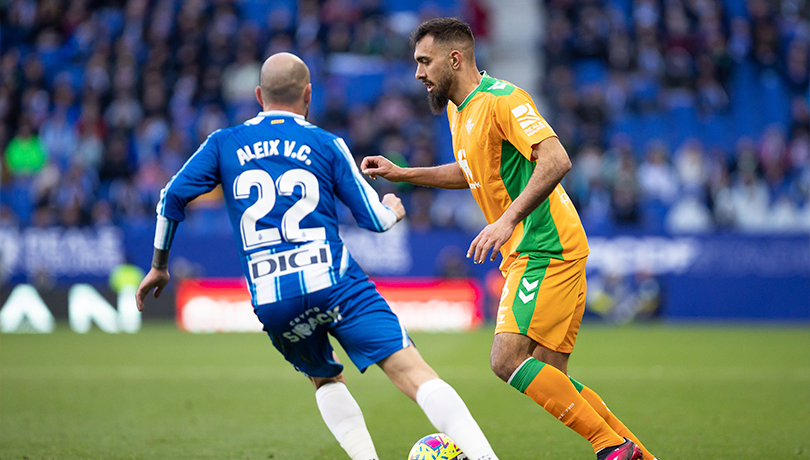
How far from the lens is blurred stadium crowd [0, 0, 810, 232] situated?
51.8ft

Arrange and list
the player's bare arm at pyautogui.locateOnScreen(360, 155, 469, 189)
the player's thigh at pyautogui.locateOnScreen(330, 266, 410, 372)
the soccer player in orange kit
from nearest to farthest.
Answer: the player's thigh at pyautogui.locateOnScreen(330, 266, 410, 372) < the soccer player in orange kit < the player's bare arm at pyautogui.locateOnScreen(360, 155, 469, 189)

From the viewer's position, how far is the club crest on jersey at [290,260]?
151 inches

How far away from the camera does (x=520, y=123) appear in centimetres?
415

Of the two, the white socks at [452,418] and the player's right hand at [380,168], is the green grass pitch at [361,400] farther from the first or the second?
the player's right hand at [380,168]

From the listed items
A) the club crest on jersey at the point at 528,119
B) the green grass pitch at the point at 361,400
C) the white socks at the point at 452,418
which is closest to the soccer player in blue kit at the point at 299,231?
the white socks at the point at 452,418

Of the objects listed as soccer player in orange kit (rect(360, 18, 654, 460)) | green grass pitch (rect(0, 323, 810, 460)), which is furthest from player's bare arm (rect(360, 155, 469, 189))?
green grass pitch (rect(0, 323, 810, 460))

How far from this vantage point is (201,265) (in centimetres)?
1539

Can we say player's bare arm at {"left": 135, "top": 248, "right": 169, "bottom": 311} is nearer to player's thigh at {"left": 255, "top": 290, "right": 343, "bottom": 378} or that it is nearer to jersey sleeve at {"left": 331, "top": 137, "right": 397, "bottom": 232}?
player's thigh at {"left": 255, "top": 290, "right": 343, "bottom": 378}

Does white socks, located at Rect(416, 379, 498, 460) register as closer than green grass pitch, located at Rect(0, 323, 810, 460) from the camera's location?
Yes

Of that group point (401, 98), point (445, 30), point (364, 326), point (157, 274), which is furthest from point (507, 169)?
point (401, 98)

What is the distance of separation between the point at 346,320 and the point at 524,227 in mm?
1143

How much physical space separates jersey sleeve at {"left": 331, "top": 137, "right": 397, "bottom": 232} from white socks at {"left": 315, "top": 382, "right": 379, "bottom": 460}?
3.03 feet

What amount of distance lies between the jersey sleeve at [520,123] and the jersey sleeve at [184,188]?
144 centimetres

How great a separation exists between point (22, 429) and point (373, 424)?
8.48 ft
